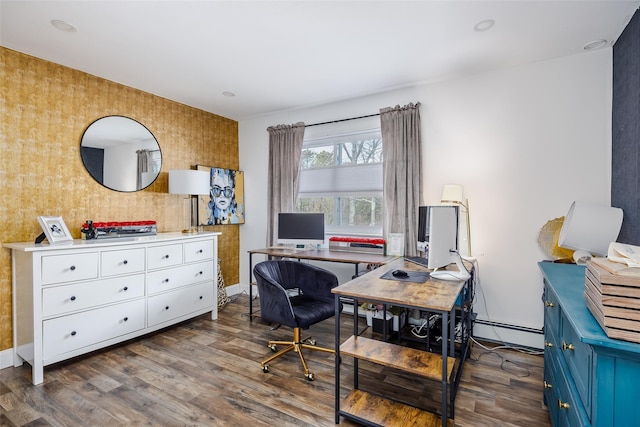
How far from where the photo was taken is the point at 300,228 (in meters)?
3.72

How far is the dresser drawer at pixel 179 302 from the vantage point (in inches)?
118

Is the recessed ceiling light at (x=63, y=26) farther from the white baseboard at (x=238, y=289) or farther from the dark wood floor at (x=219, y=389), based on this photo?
the white baseboard at (x=238, y=289)

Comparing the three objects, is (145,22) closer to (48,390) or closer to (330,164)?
(330,164)

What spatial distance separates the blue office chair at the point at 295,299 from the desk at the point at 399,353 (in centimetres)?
52

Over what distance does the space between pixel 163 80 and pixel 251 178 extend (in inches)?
68.4

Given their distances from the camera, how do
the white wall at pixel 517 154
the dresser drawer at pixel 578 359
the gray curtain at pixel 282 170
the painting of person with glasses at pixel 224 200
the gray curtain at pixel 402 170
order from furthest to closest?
the painting of person with glasses at pixel 224 200 → the gray curtain at pixel 282 170 → the gray curtain at pixel 402 170 → the white wall at pixel 517 154 → the dresser drawer at pixel 578 359

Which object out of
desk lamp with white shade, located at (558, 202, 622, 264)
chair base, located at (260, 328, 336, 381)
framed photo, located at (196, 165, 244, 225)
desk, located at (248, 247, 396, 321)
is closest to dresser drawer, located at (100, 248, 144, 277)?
framed photo, located at (196, 165, 244, 225)

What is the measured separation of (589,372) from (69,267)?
127 inches

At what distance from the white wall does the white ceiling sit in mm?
201

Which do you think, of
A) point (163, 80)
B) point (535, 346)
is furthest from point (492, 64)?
point (163, 80)

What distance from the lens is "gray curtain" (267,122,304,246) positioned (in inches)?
159

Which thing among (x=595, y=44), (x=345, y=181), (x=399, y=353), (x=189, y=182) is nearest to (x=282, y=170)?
(x=345, y=181)

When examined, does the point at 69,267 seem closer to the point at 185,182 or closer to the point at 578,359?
the point at 185,182

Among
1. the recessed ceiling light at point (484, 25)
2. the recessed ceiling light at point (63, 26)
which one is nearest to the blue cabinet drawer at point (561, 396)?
the recessed ceiling light at point (484, 25)
